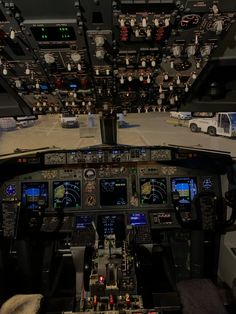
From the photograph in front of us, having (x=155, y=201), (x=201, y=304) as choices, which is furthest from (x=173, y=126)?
(x=201, y=304)

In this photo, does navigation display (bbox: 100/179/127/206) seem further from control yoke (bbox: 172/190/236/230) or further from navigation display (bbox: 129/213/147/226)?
control yoke (bbox: 172/190/236/230)

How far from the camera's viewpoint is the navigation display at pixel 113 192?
178 inches

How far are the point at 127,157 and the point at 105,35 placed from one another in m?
2.36

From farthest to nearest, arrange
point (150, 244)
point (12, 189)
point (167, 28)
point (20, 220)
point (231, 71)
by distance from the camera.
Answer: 1. point (12, 189)
2. point (150, 244)
3. point (20, 220)
4. point (231, 71)
5. point (167, 28)

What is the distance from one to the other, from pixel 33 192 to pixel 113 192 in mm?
1165

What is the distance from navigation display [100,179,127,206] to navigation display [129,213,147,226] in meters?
0.24

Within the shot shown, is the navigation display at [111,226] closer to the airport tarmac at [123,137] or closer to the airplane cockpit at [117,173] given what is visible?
the airplane cockpit at [117,173]

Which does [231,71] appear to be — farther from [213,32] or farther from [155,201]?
[155,201]

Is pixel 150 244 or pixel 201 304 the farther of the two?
pixel 150 244

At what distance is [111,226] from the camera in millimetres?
4398

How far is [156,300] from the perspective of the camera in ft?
11.0

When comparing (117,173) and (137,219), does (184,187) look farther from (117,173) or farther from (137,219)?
(117,173)

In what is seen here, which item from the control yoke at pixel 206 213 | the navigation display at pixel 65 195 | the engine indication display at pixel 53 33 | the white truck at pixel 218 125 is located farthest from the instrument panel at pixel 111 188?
the white truck at pixel 218 125

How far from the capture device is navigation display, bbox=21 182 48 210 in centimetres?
447
